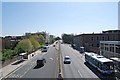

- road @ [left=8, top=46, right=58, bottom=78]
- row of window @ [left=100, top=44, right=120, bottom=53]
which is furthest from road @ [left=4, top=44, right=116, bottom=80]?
row of window @ [left=100, top=44, right=120, bottom=53]

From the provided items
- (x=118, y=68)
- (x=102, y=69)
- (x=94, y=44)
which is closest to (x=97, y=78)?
(x=102, y=69)

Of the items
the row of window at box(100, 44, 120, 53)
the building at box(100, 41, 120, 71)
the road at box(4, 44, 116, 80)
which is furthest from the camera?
the row of window at box(100, 44, 120, 53)

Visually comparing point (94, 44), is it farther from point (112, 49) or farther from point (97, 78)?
point (97, 78)

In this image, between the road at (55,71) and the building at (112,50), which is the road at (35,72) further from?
the building at (112,50)

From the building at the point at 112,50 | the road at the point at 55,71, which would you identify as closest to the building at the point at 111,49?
the building at the point at 112,50

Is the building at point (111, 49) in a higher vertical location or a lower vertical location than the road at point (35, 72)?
higher

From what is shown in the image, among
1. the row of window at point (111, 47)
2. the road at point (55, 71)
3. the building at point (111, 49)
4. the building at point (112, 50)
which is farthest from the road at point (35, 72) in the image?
the row of window at point (111, 47)

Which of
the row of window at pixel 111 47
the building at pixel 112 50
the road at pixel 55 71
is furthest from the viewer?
the row of window at pixel 111 47

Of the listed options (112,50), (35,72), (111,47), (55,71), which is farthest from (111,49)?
(35,72)

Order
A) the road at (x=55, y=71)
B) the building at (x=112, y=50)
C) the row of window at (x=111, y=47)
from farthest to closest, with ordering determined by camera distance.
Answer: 1. the row of window at (x=111, y=47)
2. the building at (x=112, y=50)
3. the road at (x=55, y=71)

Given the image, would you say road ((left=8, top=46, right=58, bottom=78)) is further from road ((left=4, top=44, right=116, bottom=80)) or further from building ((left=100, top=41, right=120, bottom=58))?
building ((left=100, top=41, right=120, bottom=58))

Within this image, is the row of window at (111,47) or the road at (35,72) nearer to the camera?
the road at (35,72)

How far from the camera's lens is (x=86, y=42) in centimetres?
9319

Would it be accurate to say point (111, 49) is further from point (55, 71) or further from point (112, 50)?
point (55, 71)
